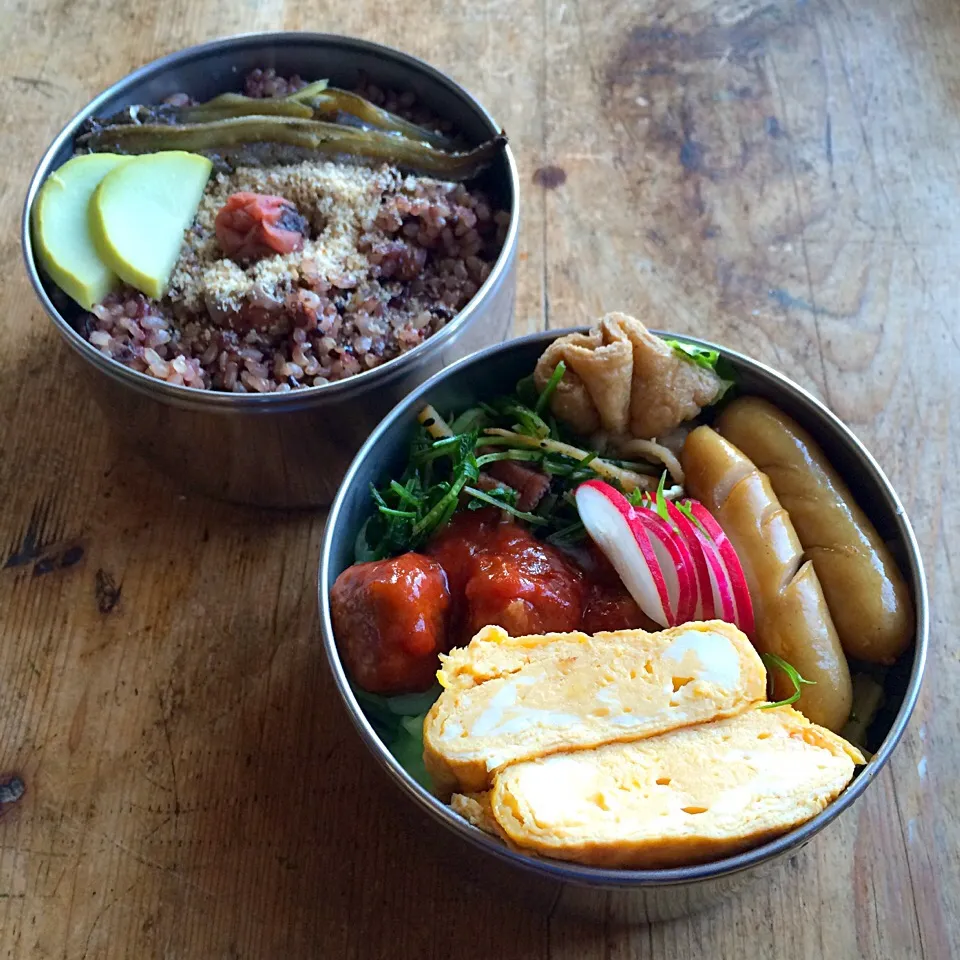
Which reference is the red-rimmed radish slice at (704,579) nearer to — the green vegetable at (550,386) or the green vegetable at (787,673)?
the green vegetable at (787,673)

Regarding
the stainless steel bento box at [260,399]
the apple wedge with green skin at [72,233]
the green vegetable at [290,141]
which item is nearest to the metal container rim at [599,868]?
the stainless steel bento box at [260,399]

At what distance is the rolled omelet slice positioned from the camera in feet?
3.64

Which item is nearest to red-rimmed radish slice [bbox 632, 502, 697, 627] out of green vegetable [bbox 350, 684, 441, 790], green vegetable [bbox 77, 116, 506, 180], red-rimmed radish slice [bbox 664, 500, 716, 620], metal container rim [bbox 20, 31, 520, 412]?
red-rimmed radish slice [bbox 664, 500, 716, 620]

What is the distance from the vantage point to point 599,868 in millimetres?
1050

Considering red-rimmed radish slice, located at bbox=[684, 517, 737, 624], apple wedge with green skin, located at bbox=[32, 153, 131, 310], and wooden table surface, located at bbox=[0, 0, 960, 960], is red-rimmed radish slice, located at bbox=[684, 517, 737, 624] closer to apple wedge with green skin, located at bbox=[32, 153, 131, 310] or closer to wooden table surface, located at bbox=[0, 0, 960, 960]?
wooden table surface, located at bbox=[0, 0, 960, 960]

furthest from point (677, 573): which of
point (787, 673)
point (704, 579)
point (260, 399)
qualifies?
point (260, 399)

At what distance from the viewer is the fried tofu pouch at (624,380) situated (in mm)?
1424

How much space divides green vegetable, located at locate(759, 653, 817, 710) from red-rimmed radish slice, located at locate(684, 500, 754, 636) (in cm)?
4

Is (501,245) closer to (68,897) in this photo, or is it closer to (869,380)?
(869,380)

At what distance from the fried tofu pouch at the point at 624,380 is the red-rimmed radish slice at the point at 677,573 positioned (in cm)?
23

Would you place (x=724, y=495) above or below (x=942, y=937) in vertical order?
above

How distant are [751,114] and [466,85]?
628 millimetres

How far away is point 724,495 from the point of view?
138 cm

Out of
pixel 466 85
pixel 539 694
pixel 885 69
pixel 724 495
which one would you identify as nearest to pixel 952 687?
pixel 724 495
